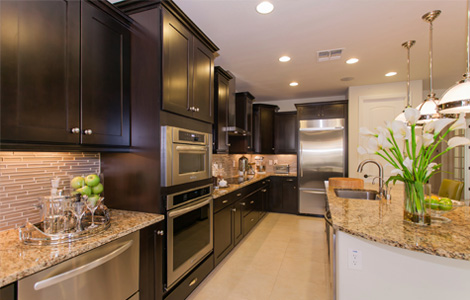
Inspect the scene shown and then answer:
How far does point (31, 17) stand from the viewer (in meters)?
1.20

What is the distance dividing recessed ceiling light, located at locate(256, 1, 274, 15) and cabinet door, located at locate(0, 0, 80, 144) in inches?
55.1

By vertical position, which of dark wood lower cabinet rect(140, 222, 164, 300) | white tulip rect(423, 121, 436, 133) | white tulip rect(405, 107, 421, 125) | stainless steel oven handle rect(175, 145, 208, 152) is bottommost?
dark wood lower cabinet rect(140, 222, 164, 300)

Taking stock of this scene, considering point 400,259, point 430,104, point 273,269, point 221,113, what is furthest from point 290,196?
point 400,259

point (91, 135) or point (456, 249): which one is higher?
point (91, 135)

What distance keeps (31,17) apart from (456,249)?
8.04ft

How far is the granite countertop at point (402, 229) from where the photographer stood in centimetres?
111

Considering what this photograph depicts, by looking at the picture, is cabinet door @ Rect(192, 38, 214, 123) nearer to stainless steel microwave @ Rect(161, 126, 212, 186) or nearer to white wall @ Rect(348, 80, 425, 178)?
stainless steel microwave @ Rect(161, 126, 212, 186)

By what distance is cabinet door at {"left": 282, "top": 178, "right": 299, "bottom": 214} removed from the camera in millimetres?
4996

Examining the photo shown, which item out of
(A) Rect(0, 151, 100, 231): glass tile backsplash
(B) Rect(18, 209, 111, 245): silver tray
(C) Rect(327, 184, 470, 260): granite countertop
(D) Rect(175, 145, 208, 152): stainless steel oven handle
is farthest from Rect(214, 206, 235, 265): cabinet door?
(A) Rect(0, 151, 100, 231): glass tile backsplash

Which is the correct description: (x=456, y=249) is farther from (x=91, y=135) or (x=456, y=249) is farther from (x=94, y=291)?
(x=91, y=135)

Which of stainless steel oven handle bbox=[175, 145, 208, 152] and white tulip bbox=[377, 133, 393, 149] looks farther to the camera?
stainless steel oven handle bbox=[175, 145, 208, 152]

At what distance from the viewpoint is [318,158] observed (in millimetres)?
4684

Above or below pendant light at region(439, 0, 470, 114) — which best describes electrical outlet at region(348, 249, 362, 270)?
below

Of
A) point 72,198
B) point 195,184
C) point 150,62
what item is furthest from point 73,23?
point 195,184
